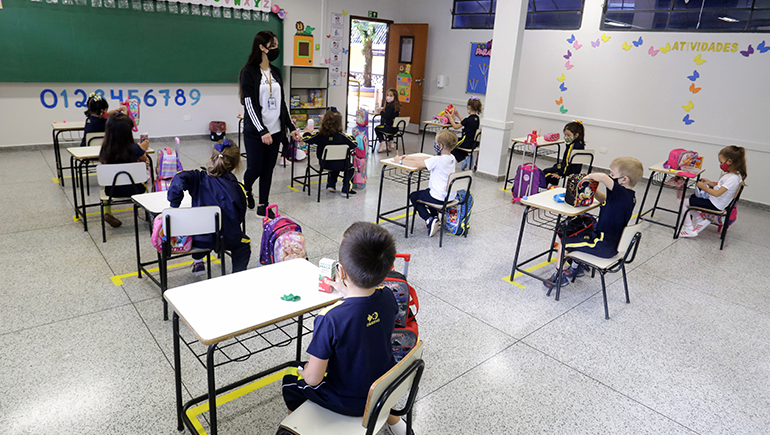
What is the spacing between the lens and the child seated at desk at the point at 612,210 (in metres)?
3.29

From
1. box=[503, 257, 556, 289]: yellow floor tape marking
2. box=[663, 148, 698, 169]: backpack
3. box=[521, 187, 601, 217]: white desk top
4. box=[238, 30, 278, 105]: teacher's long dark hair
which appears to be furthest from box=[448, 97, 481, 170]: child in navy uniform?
box=[238, 30, 278, 105]: teacher's long dark hair

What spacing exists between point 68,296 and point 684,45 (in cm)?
825

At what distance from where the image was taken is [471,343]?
2936 millimetres

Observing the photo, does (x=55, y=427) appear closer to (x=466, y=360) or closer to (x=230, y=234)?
(x=230, y=234)

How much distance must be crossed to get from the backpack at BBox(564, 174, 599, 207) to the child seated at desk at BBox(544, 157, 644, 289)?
7 cm

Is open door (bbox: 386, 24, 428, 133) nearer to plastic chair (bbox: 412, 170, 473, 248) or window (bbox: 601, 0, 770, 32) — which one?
window (bbox: 601, 0, 770, 32)

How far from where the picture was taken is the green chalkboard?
652 cm

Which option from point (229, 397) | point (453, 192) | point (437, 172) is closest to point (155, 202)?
point (229, 397)

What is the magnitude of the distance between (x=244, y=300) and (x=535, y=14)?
8679 millimetres

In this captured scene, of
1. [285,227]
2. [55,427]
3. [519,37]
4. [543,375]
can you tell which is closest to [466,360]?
[543,375]

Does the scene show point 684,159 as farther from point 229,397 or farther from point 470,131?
point 229,397

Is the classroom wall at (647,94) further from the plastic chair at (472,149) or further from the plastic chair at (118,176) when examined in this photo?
the plastic chair at (118,176)

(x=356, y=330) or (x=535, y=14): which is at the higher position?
(x=535, y=14)

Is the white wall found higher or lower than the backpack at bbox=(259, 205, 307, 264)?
higher
